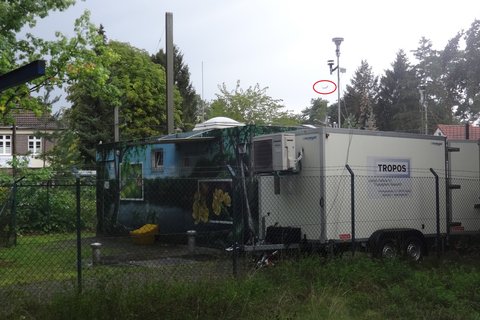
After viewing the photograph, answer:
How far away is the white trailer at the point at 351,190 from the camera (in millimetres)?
11297

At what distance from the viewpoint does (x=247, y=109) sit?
4506cm

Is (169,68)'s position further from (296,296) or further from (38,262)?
(296,296)

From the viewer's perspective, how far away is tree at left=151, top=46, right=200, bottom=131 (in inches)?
2147

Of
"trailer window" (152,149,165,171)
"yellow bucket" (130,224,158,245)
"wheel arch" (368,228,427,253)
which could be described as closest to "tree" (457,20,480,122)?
"wheel arch" (368,228,427,253)

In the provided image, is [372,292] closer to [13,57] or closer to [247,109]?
[13,57]

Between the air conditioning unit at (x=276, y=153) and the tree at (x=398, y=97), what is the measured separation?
7055 centimetres

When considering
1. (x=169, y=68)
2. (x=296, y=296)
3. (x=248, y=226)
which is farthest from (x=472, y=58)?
(x=296, y=296)

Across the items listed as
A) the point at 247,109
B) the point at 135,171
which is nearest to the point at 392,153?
the point at 135,171

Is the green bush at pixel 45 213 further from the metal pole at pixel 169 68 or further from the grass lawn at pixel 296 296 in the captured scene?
the grass lawn at pixel 296 296

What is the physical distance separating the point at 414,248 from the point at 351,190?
2668 millimetres

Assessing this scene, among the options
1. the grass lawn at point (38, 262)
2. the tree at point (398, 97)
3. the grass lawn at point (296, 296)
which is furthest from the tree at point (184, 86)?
the grass lawn at point (296, 296)

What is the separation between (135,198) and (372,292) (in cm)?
1002

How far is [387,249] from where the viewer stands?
11.9 m

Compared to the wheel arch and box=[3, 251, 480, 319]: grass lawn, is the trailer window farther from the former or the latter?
box=[3, 251, 480, 319]: grass lawn
